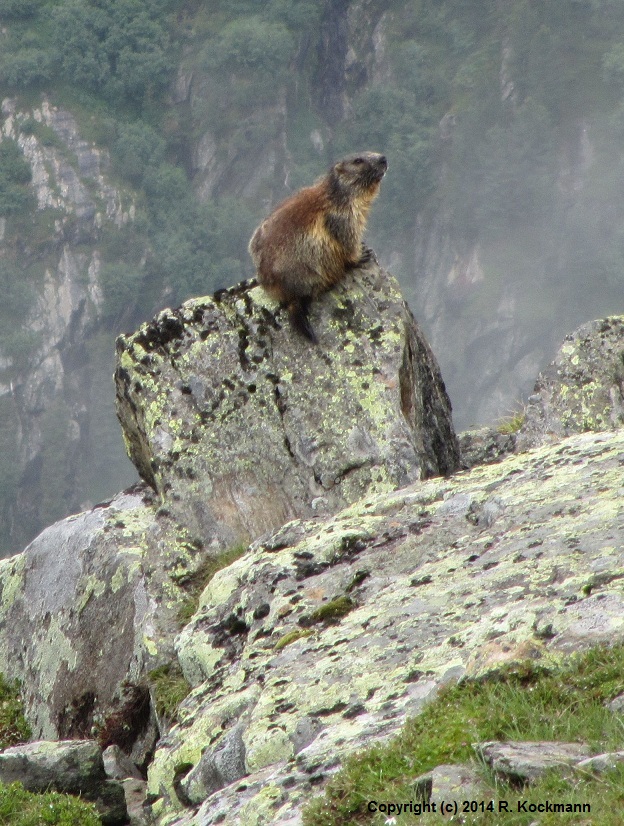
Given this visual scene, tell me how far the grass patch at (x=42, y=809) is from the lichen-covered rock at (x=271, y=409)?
4.18 meters

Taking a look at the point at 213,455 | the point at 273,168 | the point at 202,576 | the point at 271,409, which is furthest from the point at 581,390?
the point at 273,168

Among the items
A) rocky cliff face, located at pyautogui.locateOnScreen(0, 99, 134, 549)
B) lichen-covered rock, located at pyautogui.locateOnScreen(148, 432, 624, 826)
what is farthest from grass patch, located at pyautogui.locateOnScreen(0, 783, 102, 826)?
rocky cliff face, located at pyautogui.locateOnScreen(0, 99, 134, 549)

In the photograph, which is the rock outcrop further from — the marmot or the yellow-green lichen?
the yellow-green lichen

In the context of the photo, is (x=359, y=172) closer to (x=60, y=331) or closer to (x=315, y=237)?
(x=315, y=237)

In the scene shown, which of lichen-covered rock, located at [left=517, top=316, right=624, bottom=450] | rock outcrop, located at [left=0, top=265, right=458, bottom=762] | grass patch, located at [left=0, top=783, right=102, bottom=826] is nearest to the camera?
grass patch, located at [left=0, top=783, right=102, bottom=826]

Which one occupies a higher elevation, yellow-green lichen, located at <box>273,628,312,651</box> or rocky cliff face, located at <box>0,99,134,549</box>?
rocky cliff face, located at <box>0,99,134,549</box>

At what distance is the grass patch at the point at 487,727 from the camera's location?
14.8 feet

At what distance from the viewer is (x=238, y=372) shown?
37.3 feet

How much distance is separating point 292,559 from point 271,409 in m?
3.72

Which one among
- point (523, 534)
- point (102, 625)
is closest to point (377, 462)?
point (102, 625)

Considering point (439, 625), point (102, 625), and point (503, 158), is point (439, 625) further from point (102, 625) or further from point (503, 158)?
point (503, 158)

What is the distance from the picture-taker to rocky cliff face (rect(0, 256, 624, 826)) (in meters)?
5.67

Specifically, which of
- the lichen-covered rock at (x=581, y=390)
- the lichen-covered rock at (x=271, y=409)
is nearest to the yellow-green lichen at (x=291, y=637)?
the lichen-covered rock at (x=271, y=409)

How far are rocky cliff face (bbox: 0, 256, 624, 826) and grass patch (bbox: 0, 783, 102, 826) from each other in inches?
18.2
